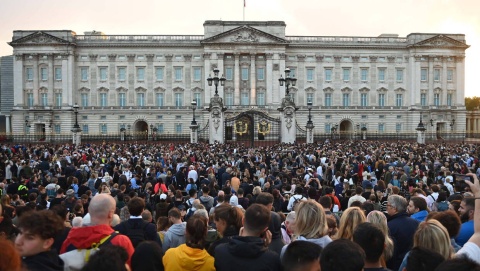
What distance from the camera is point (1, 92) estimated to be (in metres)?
91.4

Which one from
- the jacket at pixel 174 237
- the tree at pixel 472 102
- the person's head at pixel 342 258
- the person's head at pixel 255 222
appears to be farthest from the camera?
the tree at pixel 472 102

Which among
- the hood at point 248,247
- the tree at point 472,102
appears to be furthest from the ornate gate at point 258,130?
the tree at point 472,102

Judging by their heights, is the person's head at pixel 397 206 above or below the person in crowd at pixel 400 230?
above

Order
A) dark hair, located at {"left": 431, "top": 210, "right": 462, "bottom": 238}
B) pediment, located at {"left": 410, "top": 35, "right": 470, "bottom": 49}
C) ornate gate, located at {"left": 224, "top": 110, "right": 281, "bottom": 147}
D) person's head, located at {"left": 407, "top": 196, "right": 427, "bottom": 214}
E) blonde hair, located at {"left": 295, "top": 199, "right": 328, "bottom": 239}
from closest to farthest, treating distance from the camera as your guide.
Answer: blonde hair, located at {"left": 295, "top": 199, "right": 328, "bottom": 239} < dark hair, located at {"left": 431, "top": 210, "right": 462, "bottom": 238} < person's head, located at {"left": 407, "top": 196, "right": 427, "bottom": 214} < ornate gate, located at {"left": 224, "top": 110, "right": 281, "bottom": 147} < pediment, located at {"left": 410, "top": 35, "right": 470, "bottom": 49}

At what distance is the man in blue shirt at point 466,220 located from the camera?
7.54 m

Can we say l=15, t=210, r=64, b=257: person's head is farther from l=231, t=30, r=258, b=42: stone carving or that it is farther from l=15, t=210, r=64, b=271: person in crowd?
l=231, t=30, r=258, b=42: stone carving

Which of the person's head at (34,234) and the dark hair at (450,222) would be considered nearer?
the person's head at (34,234)

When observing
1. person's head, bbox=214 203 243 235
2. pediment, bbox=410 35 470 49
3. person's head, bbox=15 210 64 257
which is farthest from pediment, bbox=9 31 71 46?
person's head, bbox=15 210 64 257

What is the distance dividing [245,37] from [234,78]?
21.6 ft

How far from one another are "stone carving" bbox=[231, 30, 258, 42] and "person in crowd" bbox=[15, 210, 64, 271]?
69.5 metres

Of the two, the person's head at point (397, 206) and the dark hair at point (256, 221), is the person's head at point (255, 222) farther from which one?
the person's head at point (397, 206)

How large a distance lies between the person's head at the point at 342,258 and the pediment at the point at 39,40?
74.4 m

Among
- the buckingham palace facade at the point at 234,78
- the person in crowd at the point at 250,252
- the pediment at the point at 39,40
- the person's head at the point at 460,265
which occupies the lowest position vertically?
the person in crowd at the point at 250,252

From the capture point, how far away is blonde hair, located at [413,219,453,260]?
219 inches
